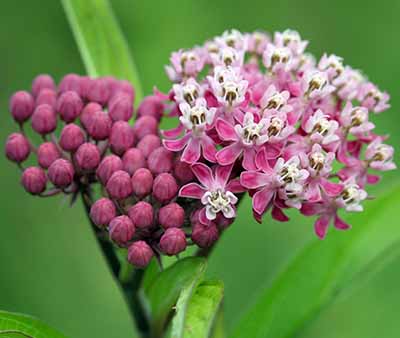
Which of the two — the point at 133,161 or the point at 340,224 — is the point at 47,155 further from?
the point at 340,224

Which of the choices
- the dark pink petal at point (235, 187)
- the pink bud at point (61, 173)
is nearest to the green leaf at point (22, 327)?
the pink bud at point (61, 173)

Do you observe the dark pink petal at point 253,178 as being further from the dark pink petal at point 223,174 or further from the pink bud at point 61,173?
the pink bud at point 61,173

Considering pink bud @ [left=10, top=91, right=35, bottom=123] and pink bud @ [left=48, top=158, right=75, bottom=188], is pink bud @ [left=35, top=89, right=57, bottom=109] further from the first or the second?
pink bud @ [left=48, top=158, right=75, bottom=188]

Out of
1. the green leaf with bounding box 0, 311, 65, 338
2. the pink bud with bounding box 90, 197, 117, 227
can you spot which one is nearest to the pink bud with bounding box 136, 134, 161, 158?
the pink bud with bounding box 90, 197, 117, 227

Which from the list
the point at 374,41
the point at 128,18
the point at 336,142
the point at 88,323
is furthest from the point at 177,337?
the point at 374,41

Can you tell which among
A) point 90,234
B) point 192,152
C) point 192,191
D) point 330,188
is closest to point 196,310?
point 192,191

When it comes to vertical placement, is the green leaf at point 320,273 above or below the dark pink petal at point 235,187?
below
